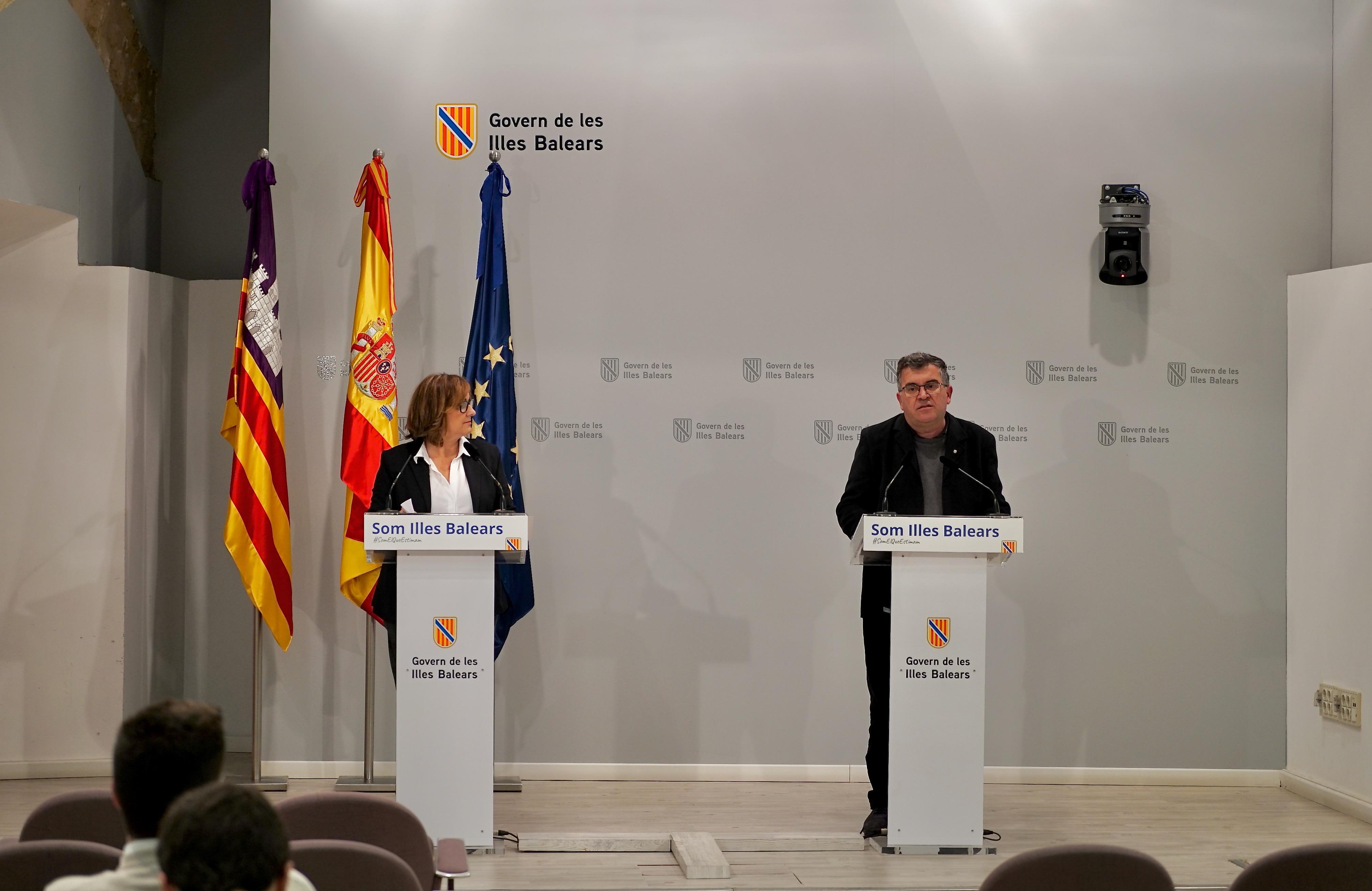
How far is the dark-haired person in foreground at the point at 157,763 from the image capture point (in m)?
1.87

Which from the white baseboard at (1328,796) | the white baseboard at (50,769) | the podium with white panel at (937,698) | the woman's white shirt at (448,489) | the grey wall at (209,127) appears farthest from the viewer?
the grey wall at (209,127)

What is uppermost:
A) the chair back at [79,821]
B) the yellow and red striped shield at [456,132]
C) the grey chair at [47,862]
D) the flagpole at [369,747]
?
the yellow and red striped shield at [456,132]

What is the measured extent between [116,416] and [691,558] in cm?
Answer: 272

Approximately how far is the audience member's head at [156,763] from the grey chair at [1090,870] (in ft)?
4.77

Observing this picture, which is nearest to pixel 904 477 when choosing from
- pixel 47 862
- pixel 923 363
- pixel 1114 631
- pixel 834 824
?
pixel 923 363

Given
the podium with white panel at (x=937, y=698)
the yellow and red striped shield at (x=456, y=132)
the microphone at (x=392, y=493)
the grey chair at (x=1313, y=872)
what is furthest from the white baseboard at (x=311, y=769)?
the grey chair at (x=1313, y=872)

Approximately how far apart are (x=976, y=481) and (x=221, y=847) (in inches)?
140

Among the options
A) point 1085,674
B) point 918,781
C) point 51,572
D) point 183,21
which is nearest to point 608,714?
point 918,781

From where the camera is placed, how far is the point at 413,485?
15.7 feet

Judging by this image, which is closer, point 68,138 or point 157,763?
point 157,763

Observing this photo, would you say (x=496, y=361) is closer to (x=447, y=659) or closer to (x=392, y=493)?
(x=392, y=493)

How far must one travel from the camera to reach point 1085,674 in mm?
5984

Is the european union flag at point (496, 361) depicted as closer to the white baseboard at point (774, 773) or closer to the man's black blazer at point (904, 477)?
the white baseboard at point (774, 773)

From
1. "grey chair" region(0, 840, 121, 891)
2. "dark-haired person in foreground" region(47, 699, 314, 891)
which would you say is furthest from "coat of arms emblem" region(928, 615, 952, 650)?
"dark-haired person in foreground" region(47, 699, 314, 891)
